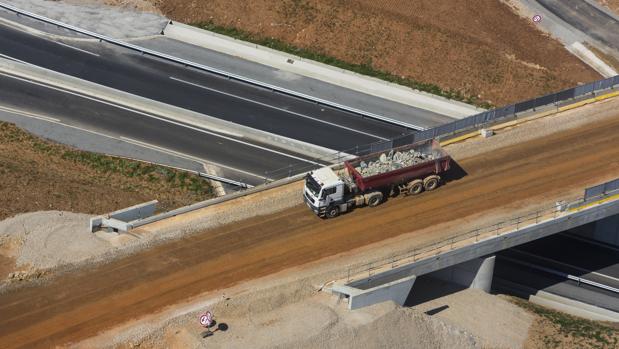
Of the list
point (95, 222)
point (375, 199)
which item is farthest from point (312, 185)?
point (95, 222)

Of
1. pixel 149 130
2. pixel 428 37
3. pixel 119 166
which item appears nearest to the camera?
pixel 119 166

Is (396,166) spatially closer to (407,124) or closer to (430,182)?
(430,182)

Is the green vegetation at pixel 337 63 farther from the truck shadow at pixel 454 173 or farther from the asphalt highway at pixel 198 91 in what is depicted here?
the truck shadow at pixel 454 173

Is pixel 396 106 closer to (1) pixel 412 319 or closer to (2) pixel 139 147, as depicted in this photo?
(2) pixel 139 147

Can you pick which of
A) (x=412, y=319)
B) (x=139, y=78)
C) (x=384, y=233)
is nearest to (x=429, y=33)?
(x=139, y=78)

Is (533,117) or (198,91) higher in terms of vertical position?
(533,117)

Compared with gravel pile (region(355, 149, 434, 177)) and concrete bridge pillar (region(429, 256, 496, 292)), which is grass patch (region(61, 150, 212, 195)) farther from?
concrete bridge pillar (region(429, 256, 496, 292))
